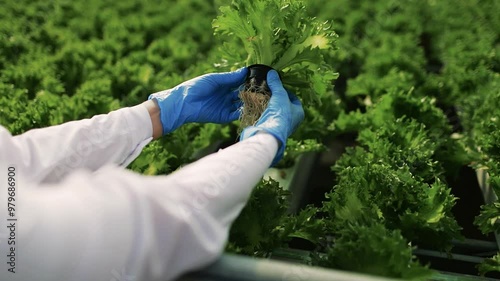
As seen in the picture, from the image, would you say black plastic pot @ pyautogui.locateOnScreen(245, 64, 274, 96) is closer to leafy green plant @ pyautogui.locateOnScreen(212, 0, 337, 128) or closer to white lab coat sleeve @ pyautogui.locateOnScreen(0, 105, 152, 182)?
leafy green plant @ pyautogui.locateOnScreen(212, 0, 337, 128)

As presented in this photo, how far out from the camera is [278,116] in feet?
8.61

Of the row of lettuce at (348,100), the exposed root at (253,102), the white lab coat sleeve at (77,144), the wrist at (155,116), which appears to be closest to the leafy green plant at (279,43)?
the exposed root at (253,102)

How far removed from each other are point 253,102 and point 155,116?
0.56 metres

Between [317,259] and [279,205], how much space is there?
1.40 ft

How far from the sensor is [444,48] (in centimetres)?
617

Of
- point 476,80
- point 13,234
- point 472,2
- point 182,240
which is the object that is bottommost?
point 13,234

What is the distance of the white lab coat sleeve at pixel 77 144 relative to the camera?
2.24m

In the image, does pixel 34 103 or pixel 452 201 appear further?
pixel 34 103

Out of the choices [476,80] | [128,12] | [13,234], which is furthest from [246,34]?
[128,12]

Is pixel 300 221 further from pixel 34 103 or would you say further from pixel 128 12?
pixel 128 12

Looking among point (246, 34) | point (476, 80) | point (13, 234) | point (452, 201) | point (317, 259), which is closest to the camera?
point (13, 234)

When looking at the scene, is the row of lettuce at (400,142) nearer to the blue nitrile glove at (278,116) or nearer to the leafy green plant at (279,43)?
the blue nitrile glove at (278,116)

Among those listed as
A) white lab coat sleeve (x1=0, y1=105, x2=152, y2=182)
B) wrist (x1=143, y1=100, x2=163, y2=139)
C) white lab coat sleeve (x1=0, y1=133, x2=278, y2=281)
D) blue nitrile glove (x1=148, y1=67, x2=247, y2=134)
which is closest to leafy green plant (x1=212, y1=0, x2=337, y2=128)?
blue nitrile glove (x1=148, y1=67, x2=247, y2=134)

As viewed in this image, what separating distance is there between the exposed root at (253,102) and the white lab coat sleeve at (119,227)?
40.3 inches
